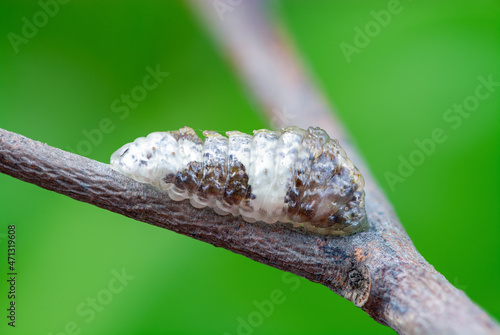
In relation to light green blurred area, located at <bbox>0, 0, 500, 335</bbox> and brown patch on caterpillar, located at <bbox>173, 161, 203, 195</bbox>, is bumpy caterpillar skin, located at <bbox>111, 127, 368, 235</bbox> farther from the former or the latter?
light green blurred area, located at <bbox>0, 0, 500, 335</bbox>

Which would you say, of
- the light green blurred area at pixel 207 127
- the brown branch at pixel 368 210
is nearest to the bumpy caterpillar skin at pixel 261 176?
the brown branch at pixel 368 210

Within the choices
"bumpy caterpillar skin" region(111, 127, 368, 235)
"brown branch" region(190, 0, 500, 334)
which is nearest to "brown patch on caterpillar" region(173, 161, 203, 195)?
"bumpy caterpillar skin" region(111, 127, 368, 235)

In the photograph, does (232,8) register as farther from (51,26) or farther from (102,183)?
(102,183)

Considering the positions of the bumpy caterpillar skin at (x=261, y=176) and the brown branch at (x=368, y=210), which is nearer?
the brown branch at (x=368, y=210)

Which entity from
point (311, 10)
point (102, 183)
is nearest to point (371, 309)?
point (102, 183)

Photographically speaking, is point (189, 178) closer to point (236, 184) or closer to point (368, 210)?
point (236, 184)

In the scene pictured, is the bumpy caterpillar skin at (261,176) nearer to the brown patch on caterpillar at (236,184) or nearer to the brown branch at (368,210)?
the brown patch on caterpillar at (236,184)
